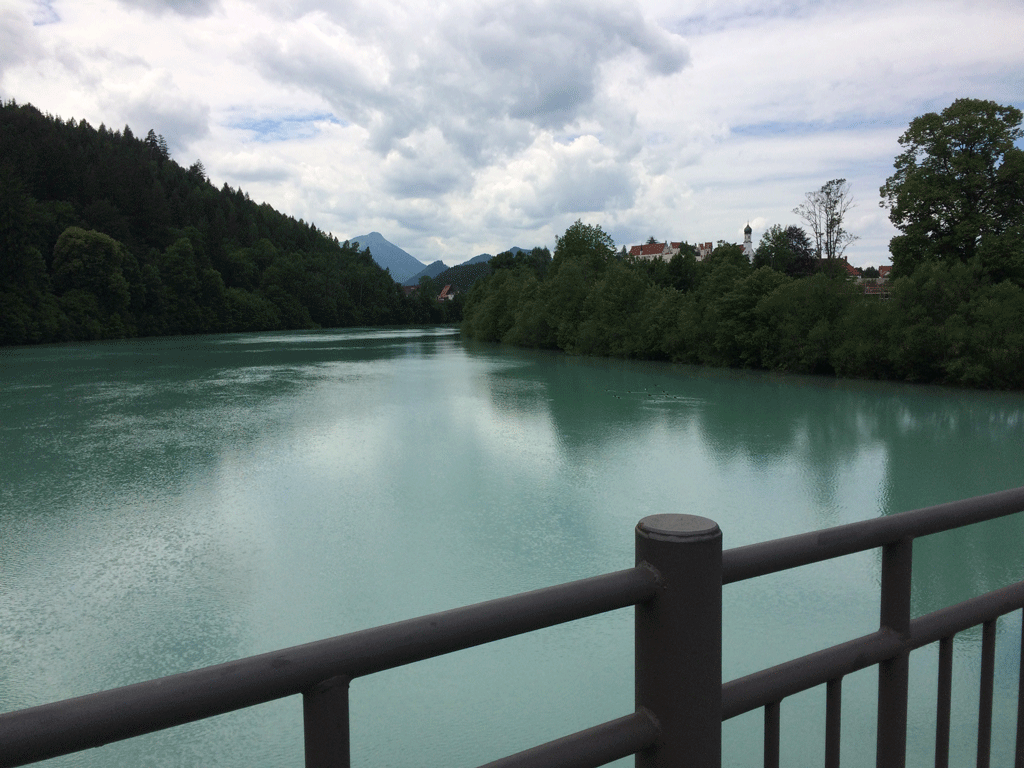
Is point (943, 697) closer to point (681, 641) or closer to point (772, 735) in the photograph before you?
point (772, 735)

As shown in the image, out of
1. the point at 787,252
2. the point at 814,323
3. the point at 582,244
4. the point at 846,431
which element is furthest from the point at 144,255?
the point at 846,431

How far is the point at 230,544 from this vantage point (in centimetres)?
859

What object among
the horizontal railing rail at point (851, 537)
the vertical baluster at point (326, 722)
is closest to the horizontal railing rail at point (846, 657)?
the horizontal railing rail at point (851, 537)

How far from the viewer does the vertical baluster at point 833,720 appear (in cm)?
152

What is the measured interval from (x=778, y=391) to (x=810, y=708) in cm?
1825

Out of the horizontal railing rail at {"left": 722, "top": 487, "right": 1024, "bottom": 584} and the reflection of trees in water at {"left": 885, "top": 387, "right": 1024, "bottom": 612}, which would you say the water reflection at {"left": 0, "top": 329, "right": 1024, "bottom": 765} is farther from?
the horizontal railing rail at {"left": 722, "top": 487, "right": 1024, "bottom": 584}

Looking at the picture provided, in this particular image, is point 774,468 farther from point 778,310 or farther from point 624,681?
point 778,310

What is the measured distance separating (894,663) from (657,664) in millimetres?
615

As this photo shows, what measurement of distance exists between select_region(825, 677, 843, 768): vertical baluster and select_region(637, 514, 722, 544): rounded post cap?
0.52 meters

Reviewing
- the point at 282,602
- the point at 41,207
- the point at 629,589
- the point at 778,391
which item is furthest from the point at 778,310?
the point at 41,207

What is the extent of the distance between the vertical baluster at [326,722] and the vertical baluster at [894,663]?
1.05m

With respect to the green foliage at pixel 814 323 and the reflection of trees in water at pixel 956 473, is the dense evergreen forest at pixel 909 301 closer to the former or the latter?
the green foliage at pixel 814 323

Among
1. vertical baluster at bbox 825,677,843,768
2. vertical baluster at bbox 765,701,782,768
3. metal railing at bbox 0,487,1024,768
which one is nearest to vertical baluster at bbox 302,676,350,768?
metal railing at bbox 0,487,1024,768

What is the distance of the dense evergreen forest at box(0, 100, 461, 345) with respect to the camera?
60500 mm
